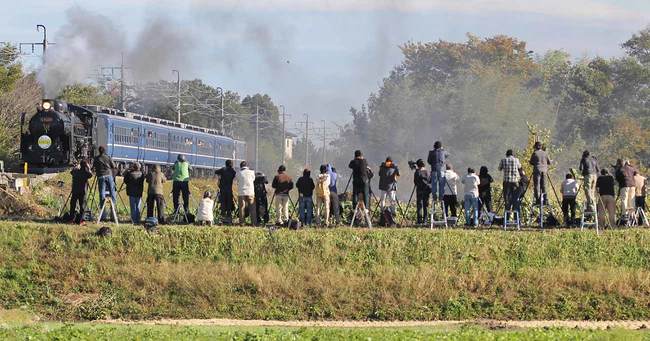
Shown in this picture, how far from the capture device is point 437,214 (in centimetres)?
3725

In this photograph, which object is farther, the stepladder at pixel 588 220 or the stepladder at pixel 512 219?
the stepladder at pixel 512 219

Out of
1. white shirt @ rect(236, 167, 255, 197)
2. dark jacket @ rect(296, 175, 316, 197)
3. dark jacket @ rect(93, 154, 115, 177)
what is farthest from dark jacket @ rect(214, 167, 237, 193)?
dark jacket @ rect(93, 154, 115, 177)

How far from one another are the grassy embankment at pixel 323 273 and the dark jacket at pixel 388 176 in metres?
1.22

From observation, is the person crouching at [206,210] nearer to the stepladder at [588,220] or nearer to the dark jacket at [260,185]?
the dark jacket at [260,185]

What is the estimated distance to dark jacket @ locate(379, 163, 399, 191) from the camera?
3516 cm

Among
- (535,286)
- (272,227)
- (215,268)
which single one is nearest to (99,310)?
(215,268)

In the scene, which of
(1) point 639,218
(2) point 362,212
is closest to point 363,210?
(2) point 362,212

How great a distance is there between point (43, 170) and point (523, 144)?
3359 cm

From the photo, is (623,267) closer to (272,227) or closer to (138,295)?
(272,227)

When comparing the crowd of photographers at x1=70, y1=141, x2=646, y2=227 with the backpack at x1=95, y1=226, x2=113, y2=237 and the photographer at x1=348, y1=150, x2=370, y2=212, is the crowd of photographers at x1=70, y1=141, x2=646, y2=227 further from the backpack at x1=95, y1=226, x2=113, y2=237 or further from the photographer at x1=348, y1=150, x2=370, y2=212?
the backpack at x1=95, y1=226, x2=113, y2=237

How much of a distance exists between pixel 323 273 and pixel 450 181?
198 inches

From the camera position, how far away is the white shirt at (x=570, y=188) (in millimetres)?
35281

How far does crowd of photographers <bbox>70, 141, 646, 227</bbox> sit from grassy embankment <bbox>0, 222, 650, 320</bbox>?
1.08m

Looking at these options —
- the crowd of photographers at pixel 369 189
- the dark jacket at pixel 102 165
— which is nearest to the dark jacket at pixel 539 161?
the crowd of photographers at pixel 369 189
